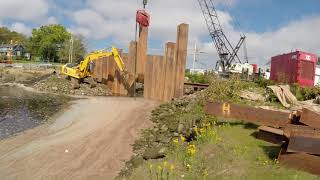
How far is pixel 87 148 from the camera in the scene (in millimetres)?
14406

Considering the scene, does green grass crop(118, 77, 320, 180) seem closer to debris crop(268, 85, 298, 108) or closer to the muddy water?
debris crop(268, 85, 298, 108)

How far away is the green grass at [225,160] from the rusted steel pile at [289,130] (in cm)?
20

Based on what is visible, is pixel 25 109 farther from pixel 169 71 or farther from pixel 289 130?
pixel 289 130

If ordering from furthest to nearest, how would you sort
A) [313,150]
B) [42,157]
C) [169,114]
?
[169,114], [42,157], [313,150]

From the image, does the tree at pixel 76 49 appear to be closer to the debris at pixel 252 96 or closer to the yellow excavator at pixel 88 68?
the yellow excavator at pixel 88 68

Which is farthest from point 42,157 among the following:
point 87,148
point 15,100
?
point 15,100

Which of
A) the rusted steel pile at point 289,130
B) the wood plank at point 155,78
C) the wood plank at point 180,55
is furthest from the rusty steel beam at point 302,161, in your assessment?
the wood plank at point 155,78

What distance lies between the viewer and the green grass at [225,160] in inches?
318

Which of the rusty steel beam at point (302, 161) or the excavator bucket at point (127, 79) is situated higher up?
the excavator bucket at point (127, 79)

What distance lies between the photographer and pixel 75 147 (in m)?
14.6

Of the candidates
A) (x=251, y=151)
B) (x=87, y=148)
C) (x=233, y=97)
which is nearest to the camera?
(x=251, y=151)

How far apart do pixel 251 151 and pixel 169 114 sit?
12475 mm

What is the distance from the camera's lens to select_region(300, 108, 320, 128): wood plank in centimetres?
908

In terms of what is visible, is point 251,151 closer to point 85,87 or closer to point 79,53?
point 85,87
